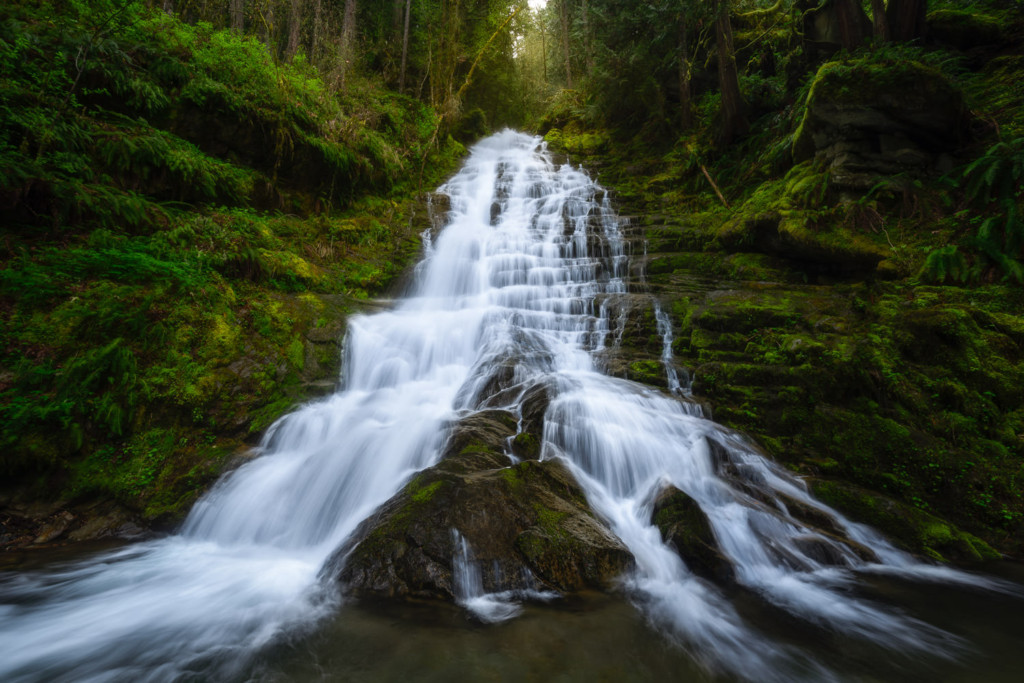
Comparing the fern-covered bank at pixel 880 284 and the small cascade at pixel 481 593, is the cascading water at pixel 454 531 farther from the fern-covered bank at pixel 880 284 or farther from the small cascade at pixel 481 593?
the fern-covered bank at pixel 880 284


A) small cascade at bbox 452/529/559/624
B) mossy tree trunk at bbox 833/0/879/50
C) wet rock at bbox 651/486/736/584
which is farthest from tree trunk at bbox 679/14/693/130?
small cascade at bbox 452/529/559/624

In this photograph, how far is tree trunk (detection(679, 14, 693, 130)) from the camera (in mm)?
11656

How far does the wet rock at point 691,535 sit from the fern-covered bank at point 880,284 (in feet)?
5.28

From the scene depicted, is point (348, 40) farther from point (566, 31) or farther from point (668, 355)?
point (566, 31)

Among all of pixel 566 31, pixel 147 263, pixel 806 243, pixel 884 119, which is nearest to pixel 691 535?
pixel 806 243

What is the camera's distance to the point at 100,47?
585cm

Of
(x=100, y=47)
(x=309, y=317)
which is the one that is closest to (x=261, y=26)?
(x=100, y=47)

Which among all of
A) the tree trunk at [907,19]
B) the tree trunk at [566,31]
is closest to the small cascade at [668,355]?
the tree trunk at [907,19]

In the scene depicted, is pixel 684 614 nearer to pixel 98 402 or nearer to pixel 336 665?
pixel 336 665

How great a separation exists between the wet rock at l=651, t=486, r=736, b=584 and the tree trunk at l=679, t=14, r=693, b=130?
12837mm

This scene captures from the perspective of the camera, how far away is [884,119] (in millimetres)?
6336

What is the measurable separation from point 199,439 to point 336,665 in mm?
3485

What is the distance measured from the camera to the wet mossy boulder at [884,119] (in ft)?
19.4

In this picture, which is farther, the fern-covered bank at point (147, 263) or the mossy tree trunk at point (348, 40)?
the mossy tree trunk at point (348, 40)
